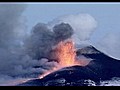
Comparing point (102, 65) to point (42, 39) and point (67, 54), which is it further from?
point (42, 39)

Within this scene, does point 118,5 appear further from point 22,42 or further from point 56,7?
point 22,42

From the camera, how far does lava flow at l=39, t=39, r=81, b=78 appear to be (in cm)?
448

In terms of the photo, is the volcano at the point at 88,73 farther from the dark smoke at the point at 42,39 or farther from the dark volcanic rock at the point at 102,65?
the dark smoke at the point at 42,39

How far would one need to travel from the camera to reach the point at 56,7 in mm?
4402

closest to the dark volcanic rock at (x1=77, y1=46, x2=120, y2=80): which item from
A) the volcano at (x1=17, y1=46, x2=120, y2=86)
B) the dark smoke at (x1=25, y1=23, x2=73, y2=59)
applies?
the volcano at (x1=17, y1=46, x2=120, y2=86)

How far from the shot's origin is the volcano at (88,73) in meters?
4.45

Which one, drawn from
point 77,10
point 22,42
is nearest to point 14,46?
point 22,42

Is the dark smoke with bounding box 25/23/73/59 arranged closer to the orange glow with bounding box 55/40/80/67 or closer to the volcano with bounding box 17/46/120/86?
the orange glow with bounding box 55/40/80/67

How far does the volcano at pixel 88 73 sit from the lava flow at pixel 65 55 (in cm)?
4

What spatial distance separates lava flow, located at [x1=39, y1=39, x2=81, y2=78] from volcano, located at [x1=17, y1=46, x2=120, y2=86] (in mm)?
43

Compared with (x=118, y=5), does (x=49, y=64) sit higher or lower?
lower

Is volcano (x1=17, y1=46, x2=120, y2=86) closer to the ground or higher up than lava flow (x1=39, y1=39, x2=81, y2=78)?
closer to the ground

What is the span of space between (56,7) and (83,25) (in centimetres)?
37

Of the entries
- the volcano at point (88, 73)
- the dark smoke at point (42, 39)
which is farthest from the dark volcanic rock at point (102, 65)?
the dark smoke at point (42, 39)
